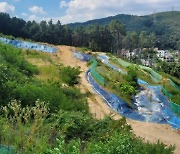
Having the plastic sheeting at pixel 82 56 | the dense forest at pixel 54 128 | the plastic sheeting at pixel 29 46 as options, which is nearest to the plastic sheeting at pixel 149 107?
the dense forest at pixel 54 128

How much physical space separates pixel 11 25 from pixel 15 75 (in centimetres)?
5841

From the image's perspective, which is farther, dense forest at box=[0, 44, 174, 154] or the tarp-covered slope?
the tarp-covered slope

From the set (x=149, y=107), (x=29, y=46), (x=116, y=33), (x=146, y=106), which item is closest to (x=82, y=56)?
(x=29, y=46)

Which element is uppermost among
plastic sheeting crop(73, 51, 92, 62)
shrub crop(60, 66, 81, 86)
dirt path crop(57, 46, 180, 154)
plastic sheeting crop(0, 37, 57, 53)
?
plastic sheeting crop(0, 37, 57, 53)

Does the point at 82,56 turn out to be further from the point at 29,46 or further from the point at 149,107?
the point at 149,107

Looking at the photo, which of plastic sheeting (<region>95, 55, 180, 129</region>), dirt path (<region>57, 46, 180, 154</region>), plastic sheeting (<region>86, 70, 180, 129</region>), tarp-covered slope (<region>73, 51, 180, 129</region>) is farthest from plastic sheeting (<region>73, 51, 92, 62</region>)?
dirt path (<region>57, 46, 180, 154</region>)

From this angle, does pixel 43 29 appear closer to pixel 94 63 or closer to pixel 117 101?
pixel 94 63

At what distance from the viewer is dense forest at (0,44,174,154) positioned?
24.5 ft

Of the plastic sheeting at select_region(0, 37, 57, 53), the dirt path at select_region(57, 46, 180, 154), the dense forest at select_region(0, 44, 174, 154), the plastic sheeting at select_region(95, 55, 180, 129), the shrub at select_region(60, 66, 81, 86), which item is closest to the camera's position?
the dense forest at select_region(0, 44, 174, 154)

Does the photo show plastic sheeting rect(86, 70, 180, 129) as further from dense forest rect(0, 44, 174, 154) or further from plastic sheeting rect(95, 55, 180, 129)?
dense forest rect(0, 44, 174, 154)

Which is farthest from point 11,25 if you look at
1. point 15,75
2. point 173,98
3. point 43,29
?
point 15,75

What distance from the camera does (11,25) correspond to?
75.9 m

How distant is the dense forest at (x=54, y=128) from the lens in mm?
7464

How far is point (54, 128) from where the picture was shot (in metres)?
11.0
